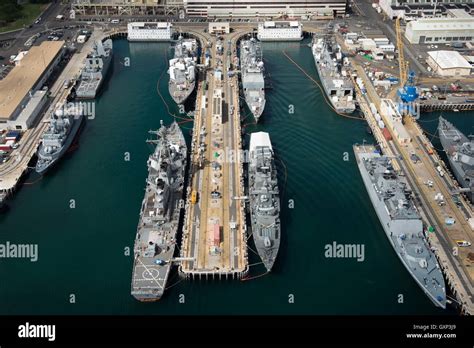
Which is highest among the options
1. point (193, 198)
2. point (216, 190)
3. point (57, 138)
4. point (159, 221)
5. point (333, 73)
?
point (333, 73)

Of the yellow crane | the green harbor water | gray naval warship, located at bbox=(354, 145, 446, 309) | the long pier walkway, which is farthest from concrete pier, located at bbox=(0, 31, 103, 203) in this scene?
the yellow crane

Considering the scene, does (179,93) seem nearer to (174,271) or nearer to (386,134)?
(386,134)

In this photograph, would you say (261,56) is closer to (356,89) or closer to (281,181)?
(356,89)

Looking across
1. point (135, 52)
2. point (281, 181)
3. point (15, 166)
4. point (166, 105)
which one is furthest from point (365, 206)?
point (135, 52)

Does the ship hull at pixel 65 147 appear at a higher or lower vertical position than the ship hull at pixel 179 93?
lower

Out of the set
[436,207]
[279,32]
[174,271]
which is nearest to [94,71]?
[279,32]

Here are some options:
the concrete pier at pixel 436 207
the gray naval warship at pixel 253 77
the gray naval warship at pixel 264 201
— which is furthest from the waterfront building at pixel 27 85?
the concrete pier at pixel 436 207

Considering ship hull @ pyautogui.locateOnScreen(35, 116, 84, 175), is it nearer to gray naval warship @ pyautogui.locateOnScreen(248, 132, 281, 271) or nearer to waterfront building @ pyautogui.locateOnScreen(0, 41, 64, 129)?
waterfront building @ pyautogui.locateOnScreen(0, 41, 64, 129)

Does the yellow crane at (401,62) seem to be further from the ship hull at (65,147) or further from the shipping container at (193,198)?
the ship hull at (65,147)
